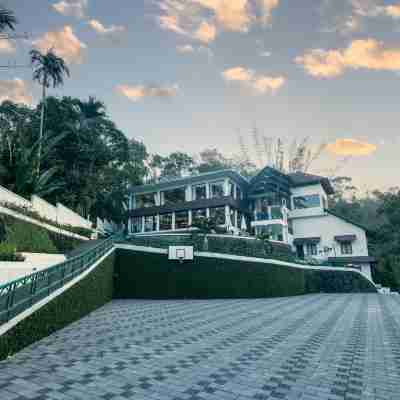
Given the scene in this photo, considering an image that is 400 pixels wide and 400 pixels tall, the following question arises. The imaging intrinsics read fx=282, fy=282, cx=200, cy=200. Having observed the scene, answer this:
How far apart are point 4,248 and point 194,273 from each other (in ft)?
34.4

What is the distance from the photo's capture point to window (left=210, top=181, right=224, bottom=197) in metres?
31.4

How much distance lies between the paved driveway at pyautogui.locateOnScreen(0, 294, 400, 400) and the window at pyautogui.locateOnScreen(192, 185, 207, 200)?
23596 mm

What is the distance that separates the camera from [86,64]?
16812 millimetres

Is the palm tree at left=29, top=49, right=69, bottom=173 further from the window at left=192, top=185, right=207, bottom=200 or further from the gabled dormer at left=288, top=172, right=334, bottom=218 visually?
the gabled dormer at left=288, top=172, right=334, bottom=218

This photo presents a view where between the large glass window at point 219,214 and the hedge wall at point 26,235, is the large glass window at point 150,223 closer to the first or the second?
the large glass window at point 219,214

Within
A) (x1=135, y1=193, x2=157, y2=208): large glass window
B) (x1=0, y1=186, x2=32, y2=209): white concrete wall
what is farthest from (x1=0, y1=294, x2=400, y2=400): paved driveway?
(x1=135, y1=193, x2=157, y2=208): large glass window

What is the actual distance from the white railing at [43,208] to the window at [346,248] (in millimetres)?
27298

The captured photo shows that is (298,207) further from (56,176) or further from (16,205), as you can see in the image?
(16,205)

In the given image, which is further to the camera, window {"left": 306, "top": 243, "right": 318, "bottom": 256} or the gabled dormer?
the gabled dormer

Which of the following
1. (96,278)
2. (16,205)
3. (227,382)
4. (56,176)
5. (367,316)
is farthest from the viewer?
(56,176)

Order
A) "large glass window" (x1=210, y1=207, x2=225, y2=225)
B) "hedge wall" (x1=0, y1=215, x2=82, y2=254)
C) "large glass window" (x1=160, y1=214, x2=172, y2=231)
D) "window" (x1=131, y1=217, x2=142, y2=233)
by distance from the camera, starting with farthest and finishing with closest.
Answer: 1. "window" (x1=131, y1=217, x2=142, y2=233)
2. "large glass window" (x1=160, y1=214, x2=172, y2=231)
3. "large glass window" (x1=210, y1=207, x2=225, y2=225)
4. "hedge wall" (x1=0, y1=215, x2=82, y2=254)

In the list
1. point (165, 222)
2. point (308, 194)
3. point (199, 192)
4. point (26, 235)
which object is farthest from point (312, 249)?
point (26, 235)

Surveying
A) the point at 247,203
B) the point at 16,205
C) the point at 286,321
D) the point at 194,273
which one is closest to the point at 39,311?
the point at 286,321

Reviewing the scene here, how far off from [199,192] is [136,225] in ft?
31.2
